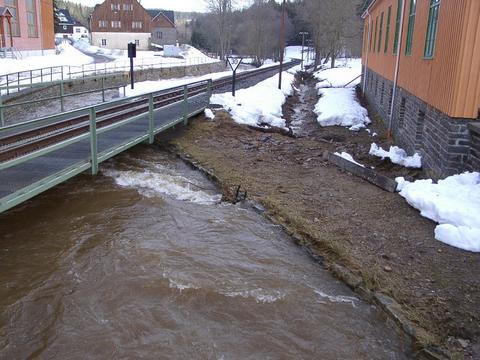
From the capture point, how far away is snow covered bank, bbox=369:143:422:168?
10273 mm

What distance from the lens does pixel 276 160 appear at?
1189cm

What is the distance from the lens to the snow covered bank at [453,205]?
6.68m

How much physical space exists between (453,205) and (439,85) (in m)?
2.93

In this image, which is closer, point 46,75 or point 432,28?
point 432,28

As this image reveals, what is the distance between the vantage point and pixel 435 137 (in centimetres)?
921

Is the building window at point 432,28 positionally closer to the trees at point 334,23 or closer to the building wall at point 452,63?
the building wall at point 452,63

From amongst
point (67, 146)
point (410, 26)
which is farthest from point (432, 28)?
point (67, 146)

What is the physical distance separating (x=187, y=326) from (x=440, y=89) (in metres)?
6.62

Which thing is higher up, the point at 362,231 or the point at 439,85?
the point at 439,85

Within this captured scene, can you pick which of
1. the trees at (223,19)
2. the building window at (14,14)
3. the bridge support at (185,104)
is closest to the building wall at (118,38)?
the trees at (223,19)

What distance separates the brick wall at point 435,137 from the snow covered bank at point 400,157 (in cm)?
16

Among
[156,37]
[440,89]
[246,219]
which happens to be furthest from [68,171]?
[156,37]

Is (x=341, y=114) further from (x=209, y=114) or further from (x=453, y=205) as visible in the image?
(x=453, y=205)

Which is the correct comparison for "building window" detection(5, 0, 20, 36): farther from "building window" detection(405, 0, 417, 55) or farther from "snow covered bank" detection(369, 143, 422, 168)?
"snow covered bank" detection(369, 143, 422, 168)
